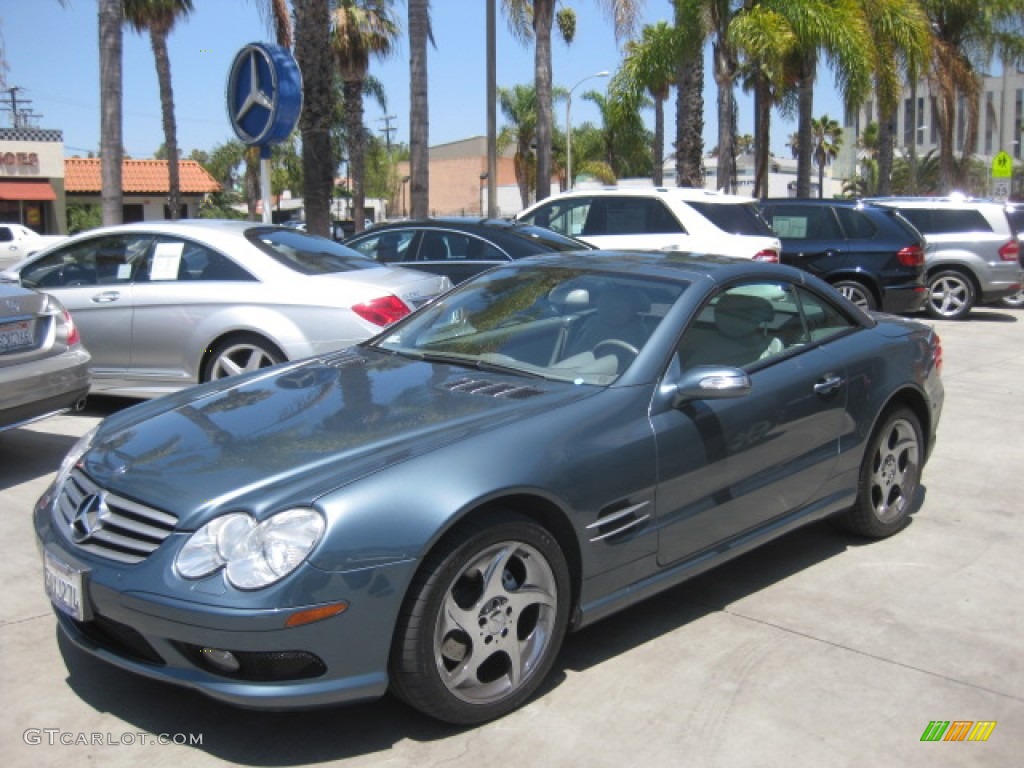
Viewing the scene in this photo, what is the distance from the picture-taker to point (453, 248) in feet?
33.1

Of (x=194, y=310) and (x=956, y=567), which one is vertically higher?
(x=194, y=310)

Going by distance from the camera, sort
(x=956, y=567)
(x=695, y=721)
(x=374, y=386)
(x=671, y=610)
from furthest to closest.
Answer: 1. (x=956, y=567)
2. (x=671, y=610)
3. (x=374, y=386)
4. (x=695, y=721)

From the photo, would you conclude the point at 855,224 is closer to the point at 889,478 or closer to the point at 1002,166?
the point at 889,478

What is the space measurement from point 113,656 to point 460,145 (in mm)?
77752

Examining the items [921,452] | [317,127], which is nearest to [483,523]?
[921,452]

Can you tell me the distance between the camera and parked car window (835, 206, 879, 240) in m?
14.0

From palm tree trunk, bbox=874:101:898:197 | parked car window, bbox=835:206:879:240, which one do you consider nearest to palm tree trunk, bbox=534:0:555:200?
palm tree trunk, bbox=874:101:898:197

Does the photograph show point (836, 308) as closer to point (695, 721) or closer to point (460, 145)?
point (695, 721)

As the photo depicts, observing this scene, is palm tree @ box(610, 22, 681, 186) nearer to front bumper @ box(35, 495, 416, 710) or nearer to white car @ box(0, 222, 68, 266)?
white car @ box(0, 222, 68, 266)

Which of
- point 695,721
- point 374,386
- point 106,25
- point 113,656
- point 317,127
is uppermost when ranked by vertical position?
point 106,25

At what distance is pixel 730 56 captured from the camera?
22.2 metres

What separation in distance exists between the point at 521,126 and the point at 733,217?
43.5 meters

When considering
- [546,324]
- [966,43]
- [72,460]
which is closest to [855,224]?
[546,324]

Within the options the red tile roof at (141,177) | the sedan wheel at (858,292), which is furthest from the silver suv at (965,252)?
the red tile roof at (141,177)
